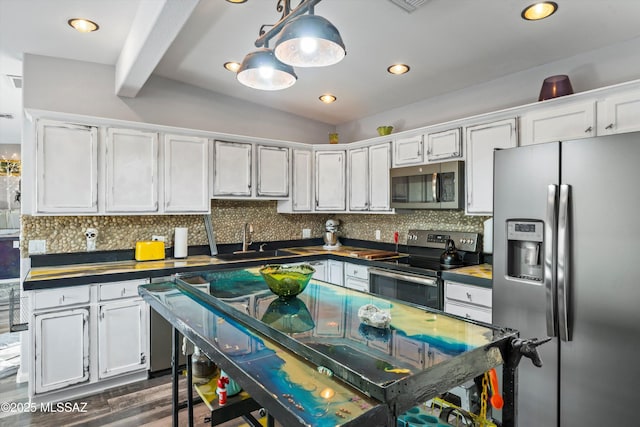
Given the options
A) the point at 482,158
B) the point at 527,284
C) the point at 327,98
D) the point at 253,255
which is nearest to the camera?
the point at 527,284

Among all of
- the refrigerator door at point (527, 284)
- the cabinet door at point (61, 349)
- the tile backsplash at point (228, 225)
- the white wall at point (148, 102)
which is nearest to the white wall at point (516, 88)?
the tile backsplash at point (228, 225)

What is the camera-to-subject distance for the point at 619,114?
7.57 feet

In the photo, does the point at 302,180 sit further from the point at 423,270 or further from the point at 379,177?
the point at 423,270

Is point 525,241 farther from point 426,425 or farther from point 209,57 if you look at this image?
point 209,57

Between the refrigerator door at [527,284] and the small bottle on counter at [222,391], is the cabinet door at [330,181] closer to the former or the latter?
the refrigerator door at [527,284]

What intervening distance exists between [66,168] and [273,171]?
193cm

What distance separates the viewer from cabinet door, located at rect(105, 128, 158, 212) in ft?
10.2

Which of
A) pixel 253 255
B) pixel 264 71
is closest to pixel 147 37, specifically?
pixel 264 71

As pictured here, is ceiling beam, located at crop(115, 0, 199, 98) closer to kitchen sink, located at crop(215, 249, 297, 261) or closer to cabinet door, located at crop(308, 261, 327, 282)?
kitchen sink, located at crop(215, 249, 297, 261)

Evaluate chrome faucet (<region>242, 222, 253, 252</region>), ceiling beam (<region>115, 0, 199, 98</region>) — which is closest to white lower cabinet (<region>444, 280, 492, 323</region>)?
chrome faucet (<region>242, 222, 253, 252</region>)

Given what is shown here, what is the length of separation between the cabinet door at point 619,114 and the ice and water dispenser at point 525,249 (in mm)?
931

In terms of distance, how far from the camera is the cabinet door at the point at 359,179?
411 centimetres

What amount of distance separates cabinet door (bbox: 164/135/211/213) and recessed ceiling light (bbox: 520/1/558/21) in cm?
284

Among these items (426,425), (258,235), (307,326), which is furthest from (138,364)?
(426,425)
